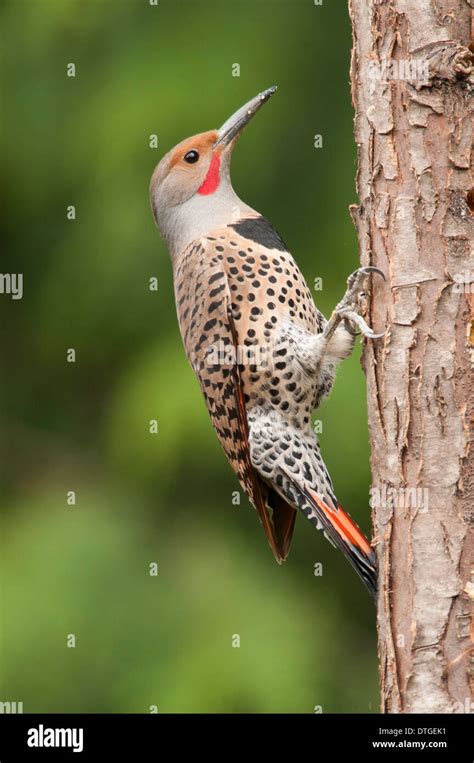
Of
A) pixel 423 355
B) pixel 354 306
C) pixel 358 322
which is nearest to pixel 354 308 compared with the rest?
pixel 354 306

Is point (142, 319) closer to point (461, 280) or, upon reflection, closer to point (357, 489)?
point (357, 489)

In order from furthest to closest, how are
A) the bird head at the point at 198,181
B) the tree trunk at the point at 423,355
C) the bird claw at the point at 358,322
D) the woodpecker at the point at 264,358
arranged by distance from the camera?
the bird head at the point at 198,181, the woodpecker at the point at 264,358, the bird claw at the point at 358,322, the tree trunk at the point at 423,355

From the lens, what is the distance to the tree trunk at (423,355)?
100 inches

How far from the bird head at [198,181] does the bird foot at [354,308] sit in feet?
2.25

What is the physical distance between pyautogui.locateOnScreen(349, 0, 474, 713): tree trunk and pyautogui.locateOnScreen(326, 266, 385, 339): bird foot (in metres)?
0.05

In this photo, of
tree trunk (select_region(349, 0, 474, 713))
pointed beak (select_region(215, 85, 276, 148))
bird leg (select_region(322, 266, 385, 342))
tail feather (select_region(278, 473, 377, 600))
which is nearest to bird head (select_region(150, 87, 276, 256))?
pointed beak (select_region(215, 85, 276, 148))

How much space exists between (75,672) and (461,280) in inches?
112

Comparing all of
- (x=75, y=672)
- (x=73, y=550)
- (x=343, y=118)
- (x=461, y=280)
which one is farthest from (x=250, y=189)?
(x=461, y=280)

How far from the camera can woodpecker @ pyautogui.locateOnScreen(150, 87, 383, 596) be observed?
3348mm

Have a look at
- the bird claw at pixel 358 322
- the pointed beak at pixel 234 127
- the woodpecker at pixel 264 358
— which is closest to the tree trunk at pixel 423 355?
the bird claw at pixel 358 322

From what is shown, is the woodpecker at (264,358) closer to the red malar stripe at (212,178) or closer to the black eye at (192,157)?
the red malar stripe at (212,178)

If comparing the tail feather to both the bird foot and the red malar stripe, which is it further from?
the red malar stripe

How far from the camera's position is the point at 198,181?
3.77m

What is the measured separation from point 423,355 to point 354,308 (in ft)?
1.69
